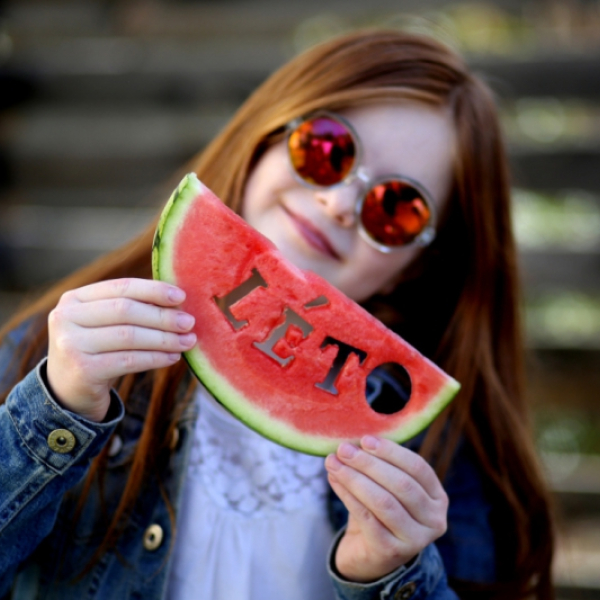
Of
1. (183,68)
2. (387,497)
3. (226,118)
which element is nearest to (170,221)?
(387,497)

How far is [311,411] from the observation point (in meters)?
1.22

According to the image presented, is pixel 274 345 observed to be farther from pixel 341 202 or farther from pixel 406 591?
pixel 406 591

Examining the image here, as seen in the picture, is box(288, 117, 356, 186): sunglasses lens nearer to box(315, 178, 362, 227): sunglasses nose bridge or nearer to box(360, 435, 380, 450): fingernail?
box(315, 178, 362, 227): sunglasses nose bridge

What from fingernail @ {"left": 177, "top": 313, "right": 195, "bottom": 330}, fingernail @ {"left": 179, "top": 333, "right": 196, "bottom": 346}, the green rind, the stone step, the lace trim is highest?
the green rind

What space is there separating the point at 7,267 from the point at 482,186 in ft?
10.5

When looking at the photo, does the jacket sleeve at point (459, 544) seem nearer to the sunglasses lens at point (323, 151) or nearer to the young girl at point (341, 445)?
the young girl at point (341, 445)

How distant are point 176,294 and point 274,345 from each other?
240 millimetres

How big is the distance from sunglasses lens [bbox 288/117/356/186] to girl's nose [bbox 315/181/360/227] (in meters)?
0.02

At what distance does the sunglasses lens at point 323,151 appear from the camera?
4.94 ft

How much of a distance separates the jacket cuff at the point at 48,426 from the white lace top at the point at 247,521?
41 centimetres

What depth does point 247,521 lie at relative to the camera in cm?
148

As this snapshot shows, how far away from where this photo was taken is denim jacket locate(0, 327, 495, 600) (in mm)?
1142

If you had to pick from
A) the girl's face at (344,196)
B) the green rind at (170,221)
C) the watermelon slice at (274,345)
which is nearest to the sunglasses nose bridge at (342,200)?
the girl's face at (344,196)

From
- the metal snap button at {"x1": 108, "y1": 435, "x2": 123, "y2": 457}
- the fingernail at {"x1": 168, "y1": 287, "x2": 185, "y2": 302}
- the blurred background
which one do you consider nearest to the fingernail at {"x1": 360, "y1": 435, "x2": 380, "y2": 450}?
the fingernail at {"x1": 168, "y1": 287, "x2": 185, "y2": 302}
